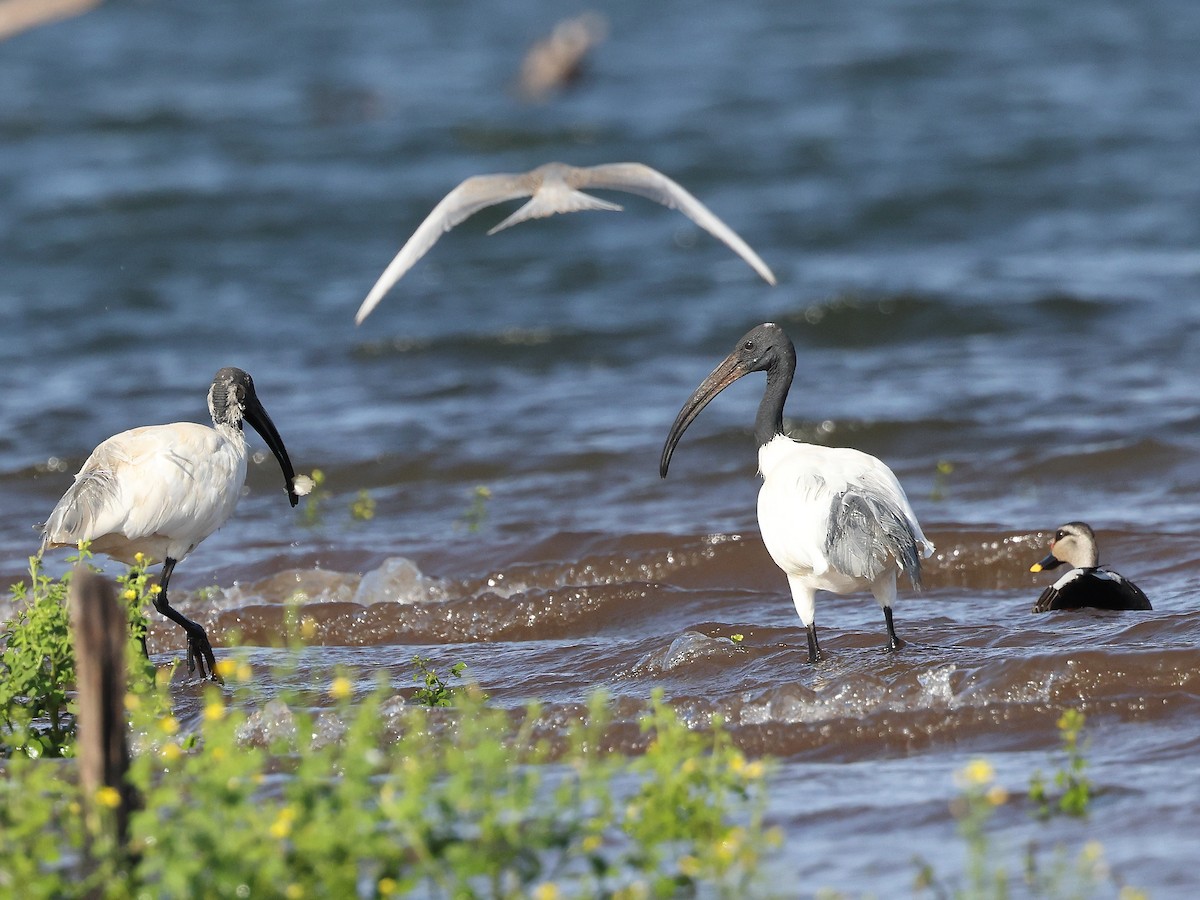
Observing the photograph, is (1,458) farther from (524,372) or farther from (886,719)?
(886,719)

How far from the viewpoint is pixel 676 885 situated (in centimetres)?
378

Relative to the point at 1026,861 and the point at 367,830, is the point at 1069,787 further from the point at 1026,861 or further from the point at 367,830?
the point at 367,830

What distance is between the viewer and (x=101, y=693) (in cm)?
403

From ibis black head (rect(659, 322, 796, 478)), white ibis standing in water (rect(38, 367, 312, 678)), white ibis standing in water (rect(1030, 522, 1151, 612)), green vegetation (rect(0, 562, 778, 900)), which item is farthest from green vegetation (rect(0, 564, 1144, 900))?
white ibis standing in water (rect(1030, 522, 1151, 612))

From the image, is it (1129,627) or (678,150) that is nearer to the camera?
(1129,627)

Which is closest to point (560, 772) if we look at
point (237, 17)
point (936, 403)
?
point (936, 403)

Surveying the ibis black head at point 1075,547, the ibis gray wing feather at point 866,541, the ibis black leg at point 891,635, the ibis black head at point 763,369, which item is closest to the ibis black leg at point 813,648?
the ibis black leg at point 891,635

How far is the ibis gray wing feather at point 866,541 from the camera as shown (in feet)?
21.0

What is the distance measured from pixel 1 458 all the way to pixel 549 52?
17.3m

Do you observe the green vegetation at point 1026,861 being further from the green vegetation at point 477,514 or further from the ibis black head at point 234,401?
the green vegetation at point 477,514

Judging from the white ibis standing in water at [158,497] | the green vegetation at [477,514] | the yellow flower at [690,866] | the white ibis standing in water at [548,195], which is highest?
the white ibis standing in water at [548,195]

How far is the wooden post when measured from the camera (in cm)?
398

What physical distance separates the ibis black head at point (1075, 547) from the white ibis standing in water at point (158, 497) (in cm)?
343

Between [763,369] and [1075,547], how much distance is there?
182cm
